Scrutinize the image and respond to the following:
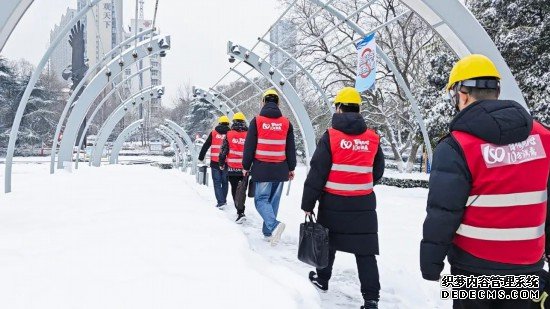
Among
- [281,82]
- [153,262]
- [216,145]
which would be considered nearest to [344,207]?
[153,262]

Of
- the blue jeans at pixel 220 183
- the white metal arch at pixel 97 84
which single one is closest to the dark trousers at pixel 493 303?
the blue jeans at pixel 220 183

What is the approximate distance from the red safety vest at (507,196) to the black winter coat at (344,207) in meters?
1.55

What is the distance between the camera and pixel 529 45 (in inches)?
437

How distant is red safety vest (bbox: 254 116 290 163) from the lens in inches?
218

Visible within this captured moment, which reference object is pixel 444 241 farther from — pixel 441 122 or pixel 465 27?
pixel 441 122

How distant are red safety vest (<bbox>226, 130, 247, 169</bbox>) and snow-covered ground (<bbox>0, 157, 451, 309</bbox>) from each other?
182cm

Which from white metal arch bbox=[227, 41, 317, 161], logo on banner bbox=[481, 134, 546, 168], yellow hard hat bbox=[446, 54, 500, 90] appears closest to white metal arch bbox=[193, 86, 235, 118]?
white metal arch bbox=[227, 41, 317, 161]

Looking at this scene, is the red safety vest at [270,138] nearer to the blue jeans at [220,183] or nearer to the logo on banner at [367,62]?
the logo on banner at [367,62]

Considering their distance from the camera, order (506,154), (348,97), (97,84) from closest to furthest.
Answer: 1. (506,154)
2. (348,97)
3. (97,84)

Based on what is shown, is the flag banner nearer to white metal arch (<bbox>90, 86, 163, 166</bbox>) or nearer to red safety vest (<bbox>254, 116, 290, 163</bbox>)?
red safety vest (<bbox>254, 116, 290, 163</bbox>)

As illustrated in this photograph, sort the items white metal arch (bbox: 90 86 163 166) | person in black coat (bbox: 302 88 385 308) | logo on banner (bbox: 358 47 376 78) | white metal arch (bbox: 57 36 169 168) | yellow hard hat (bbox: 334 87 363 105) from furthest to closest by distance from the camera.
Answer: white metal arch (bbox: 90 86 163 166) → white metal arch (bbox: 57 36 169 168) → logo on banner (bbox: 358 47 376 78) → yellow hard hat (bbox: 334 87 363 105) → person in black coat (bbox: 302 88 385 308)

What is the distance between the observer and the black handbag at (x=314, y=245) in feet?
11.6

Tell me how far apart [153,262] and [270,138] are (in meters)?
2.91

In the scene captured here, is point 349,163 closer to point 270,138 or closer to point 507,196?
point 507,196
